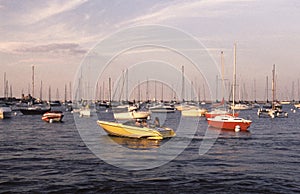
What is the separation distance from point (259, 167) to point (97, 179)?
9.47 metres

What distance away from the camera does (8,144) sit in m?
31.5

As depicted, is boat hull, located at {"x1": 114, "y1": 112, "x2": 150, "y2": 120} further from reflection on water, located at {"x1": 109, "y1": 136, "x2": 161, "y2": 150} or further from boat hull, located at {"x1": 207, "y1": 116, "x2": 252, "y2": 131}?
reflection on water, located at {"x1": 109, "y1": 136, "x2": 161, "y2": 150}

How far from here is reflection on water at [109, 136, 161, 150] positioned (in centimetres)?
3019

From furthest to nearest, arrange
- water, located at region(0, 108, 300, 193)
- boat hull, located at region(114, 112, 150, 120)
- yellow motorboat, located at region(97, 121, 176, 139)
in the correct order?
boat hull, located at region(114, 112, 150, 120)
yellow motorboat, located at region(97, 121, 176, 139)
water, located at region(0, 108, 300, 193)

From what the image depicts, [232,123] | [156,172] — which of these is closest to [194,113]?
[232,123]

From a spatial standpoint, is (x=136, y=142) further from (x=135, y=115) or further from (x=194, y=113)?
(x=194, y=113)

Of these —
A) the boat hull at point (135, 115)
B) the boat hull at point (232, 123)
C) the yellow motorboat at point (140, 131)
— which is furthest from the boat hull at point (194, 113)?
the yellow motorboat at point (140, 131)

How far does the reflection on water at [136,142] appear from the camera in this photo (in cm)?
3019

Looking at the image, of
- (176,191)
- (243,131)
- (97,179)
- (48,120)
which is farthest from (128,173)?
(48,120)

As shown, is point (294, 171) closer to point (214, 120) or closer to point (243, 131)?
point (243, 131)

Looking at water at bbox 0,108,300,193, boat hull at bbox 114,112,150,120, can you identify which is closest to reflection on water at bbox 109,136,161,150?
water at bbox 0,108,300,193

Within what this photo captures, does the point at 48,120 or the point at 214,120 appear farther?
the point at 48,120

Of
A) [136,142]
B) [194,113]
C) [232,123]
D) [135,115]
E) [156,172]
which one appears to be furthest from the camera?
[194,113]

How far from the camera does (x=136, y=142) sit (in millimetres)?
32594
